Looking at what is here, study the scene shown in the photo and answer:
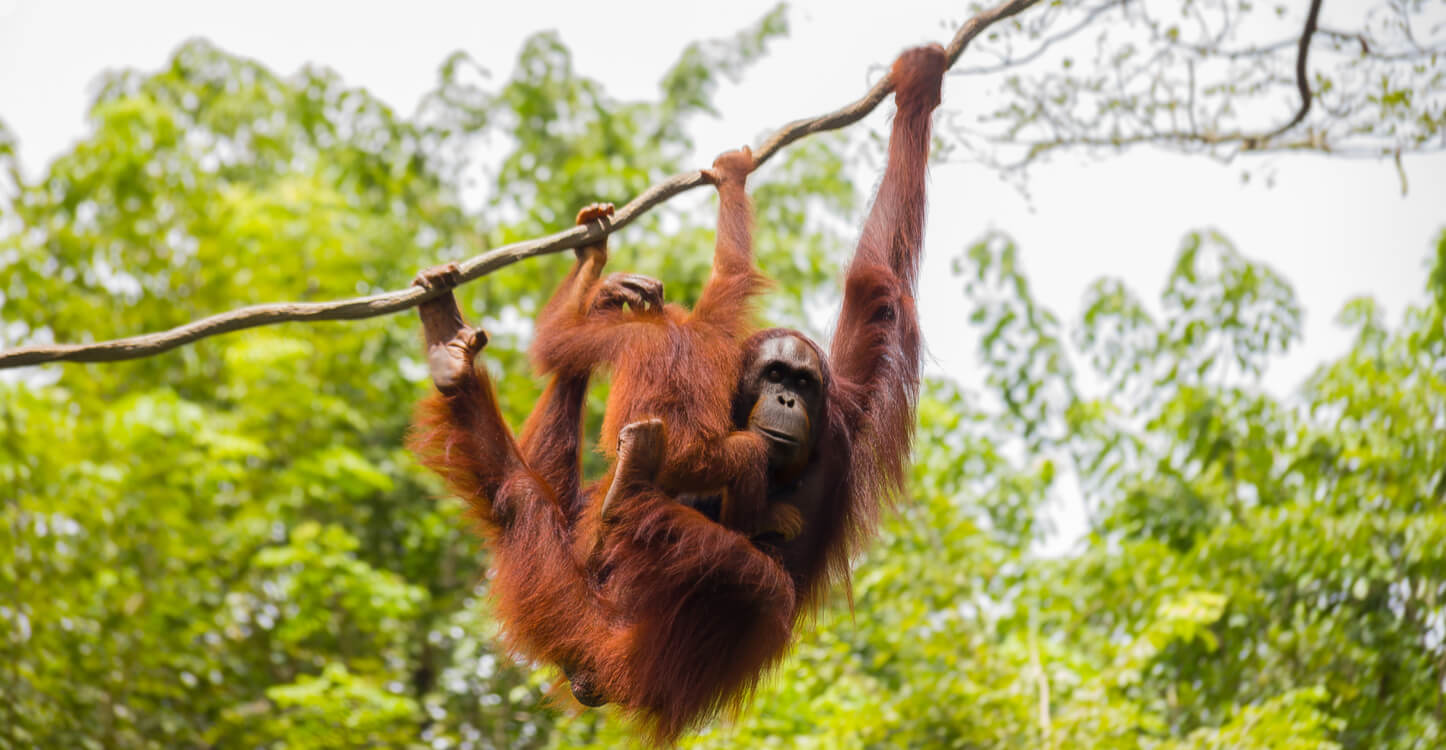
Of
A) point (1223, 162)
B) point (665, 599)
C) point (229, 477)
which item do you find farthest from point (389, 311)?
point (229, 477)

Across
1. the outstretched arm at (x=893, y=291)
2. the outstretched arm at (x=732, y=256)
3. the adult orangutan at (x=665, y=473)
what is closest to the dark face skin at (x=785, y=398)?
the adult orangutan at (x=665, y=473)

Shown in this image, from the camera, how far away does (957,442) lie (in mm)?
8320

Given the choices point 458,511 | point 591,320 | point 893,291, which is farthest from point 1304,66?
point 458,511

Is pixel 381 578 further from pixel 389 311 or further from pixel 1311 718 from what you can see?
pixel 1311 718

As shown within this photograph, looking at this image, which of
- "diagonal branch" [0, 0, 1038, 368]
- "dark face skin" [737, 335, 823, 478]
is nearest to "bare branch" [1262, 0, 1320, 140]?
"diagonal branch" [0, 0, 1038, 368]

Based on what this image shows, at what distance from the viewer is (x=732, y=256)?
3.63 m

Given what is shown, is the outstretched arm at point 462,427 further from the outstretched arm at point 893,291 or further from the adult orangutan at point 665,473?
the outstretched arm at point 893,291

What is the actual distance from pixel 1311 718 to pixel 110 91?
428 inches

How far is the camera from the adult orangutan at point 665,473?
9.87ft

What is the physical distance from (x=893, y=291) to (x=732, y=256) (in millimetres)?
540

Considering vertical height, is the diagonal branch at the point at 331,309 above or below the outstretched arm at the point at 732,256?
below

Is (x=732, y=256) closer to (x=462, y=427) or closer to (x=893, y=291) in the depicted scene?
(x=893, y=291)

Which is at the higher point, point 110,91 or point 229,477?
point 110,91

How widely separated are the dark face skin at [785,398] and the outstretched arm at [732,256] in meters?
0.23
